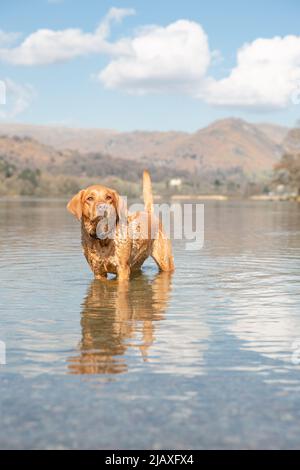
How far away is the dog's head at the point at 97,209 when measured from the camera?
32.6 ft

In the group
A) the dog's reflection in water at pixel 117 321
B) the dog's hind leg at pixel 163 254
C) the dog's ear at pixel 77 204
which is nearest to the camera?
the dog's reflection in water at pixel 117 321

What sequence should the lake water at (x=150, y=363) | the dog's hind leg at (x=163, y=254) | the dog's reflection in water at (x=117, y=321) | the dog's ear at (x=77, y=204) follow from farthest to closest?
the dog's hind leg at (x=163, y=254)
the dog's ear at (x=77, y=204)
the dog's reflection in water at (x=117, y=321)
the lake water at (x=150, y=363)

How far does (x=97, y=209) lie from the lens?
9.87m

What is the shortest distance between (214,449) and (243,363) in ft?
6.02

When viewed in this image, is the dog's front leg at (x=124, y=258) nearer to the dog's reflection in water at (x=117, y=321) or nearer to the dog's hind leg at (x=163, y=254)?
the dog's reflection in water at (x=117, y=321)

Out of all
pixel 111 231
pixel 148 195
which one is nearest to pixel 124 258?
pixel 111 231

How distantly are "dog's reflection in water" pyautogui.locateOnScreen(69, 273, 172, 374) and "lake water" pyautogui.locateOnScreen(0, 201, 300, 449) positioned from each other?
0.01m

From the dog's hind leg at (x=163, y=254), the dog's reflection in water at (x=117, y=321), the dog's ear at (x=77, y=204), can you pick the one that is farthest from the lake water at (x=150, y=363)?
the dog's ear at (x=77, y=204)

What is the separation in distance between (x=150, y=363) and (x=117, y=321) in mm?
2038

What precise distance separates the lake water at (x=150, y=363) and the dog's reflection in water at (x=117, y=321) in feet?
0.04

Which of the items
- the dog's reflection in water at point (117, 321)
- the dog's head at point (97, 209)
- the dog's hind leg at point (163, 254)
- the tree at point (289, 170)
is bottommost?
the dog's reflection in water at point (117, 321)

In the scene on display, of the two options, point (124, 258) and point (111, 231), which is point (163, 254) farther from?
point (111, 231)

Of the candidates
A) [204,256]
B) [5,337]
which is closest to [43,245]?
[204,256]
